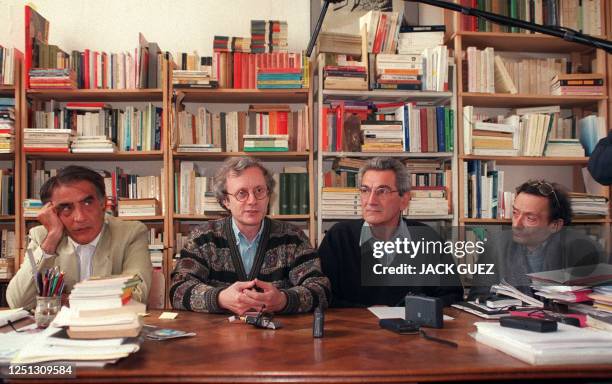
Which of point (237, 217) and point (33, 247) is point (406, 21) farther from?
point (33, 247)

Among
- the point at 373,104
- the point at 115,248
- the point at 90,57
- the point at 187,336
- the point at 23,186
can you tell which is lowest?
the point at 187,336

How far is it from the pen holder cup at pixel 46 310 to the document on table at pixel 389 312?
3.39 ft

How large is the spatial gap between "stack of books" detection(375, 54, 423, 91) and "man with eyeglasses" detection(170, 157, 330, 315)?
149 centimetres

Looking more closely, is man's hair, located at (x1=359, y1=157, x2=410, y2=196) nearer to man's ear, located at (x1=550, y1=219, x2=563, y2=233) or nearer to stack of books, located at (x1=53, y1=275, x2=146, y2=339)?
man's ear, located at (x1=550, y1=219, x2=563, y2=233)

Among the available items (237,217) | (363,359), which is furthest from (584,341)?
(237,217)

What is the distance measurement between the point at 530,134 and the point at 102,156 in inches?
115

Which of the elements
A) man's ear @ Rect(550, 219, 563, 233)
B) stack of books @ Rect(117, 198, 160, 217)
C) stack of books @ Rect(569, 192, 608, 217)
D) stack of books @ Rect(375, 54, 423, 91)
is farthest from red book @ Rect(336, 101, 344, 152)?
stack of books @ Rect(569, 192, 608, 217)

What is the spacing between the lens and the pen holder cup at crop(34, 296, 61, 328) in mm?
1511

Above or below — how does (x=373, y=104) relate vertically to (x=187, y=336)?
above

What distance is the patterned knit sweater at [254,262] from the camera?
6.34ft

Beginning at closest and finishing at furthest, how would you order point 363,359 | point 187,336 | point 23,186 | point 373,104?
point 363,359 → point 187,336 → point 23,186 → point 373,104

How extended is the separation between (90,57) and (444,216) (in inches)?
103

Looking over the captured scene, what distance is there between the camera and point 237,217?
6.89ft

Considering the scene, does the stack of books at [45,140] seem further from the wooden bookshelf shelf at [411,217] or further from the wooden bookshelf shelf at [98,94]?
the wooden bookshelf shelf at [411,217]
